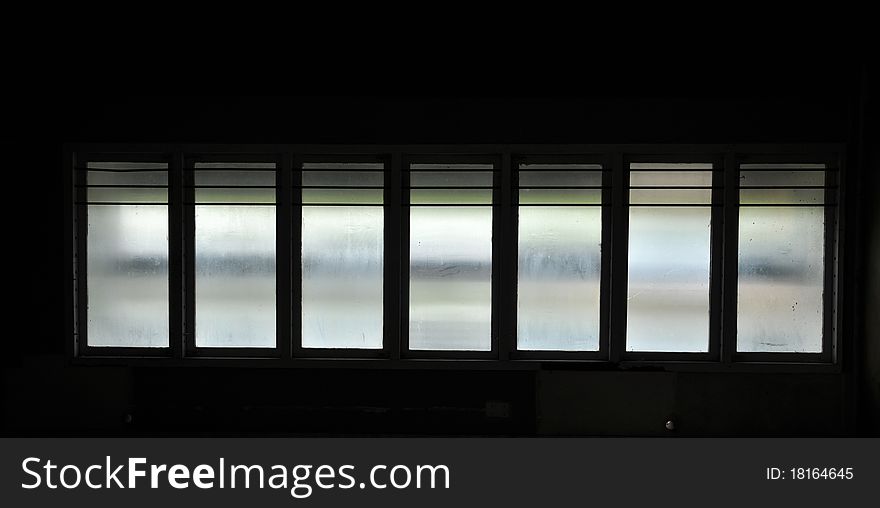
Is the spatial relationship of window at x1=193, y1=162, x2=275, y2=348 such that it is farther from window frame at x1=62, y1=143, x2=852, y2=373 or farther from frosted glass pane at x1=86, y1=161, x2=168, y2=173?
frosted glass pane at x1=86, y1=161, x2=168, y2=173

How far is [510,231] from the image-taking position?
532 centimetres

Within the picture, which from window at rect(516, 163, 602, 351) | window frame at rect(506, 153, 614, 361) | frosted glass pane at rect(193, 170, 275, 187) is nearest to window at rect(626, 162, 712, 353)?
window frame at rect(506, 153, 614, 361)

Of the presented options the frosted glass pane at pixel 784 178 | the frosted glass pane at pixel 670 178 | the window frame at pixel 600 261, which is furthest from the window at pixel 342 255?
the frosted glass pane at pixel 784 178

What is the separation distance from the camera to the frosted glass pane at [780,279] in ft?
17.3

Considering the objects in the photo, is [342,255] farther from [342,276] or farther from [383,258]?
[383,258]

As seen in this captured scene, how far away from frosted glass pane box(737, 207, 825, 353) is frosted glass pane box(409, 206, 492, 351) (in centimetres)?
180

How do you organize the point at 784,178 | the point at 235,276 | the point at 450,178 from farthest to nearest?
the point at 235,276 → the point at 450,178 → the point at 784,178

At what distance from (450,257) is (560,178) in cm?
96

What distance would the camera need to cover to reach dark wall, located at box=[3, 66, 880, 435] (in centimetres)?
524

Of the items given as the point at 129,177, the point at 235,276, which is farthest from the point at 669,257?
the point at 129,177

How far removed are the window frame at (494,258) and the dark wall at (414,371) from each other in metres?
0.08

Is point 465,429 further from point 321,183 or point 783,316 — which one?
point 783,316

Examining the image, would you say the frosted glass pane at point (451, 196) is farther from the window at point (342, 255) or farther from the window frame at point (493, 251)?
the window at point (342, 255)

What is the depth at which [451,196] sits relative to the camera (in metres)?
5.37
